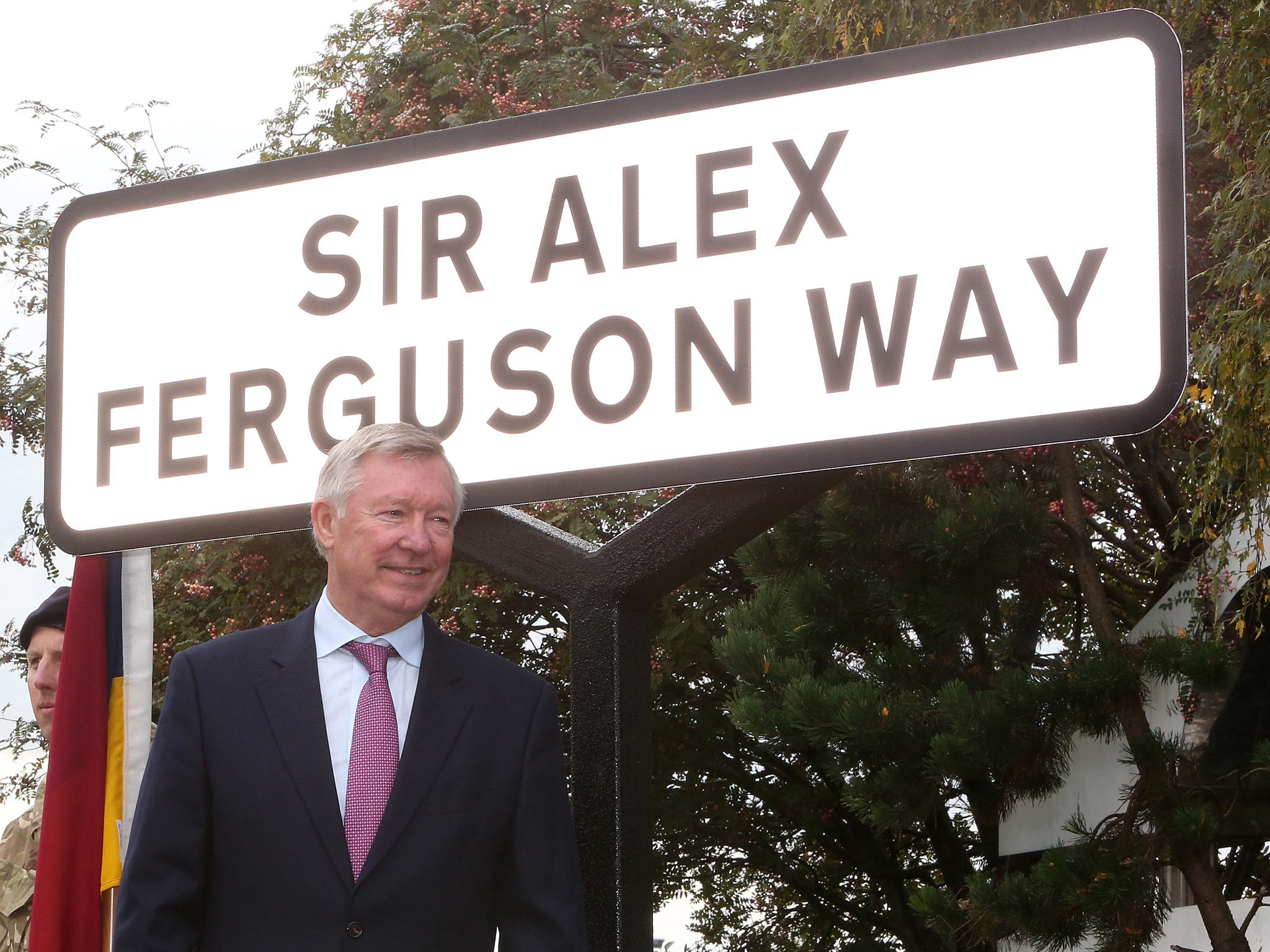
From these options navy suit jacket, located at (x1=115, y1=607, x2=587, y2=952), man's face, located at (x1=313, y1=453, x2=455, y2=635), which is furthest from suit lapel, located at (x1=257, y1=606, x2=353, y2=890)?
man's face, located at (x1=313, y1=453, x2=455, y2=635)

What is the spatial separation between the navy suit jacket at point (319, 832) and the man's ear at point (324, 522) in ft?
0.46

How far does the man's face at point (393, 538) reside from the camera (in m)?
2.13

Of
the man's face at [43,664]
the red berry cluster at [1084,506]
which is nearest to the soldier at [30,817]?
the man's face at [43,664]

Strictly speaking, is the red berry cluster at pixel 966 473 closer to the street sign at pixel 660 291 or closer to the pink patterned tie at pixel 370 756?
the street sign at pixel 660 291

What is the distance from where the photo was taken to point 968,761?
25.1 feet

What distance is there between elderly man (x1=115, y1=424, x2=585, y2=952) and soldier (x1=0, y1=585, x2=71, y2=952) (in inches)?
58.1

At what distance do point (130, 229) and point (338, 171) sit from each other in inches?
16.6

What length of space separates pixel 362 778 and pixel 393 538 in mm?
333

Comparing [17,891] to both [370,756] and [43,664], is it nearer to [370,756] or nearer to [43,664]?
[43,664]

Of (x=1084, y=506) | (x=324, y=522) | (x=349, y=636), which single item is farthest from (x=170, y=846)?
(x=1084, y=506)

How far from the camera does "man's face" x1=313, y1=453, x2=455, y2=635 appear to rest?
7.00ft

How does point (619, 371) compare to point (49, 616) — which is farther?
point (49, 616)

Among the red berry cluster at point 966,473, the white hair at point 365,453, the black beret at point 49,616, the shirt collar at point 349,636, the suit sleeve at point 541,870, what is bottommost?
the suit sleeve at point 541,870

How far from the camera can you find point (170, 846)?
2062 millimetres
